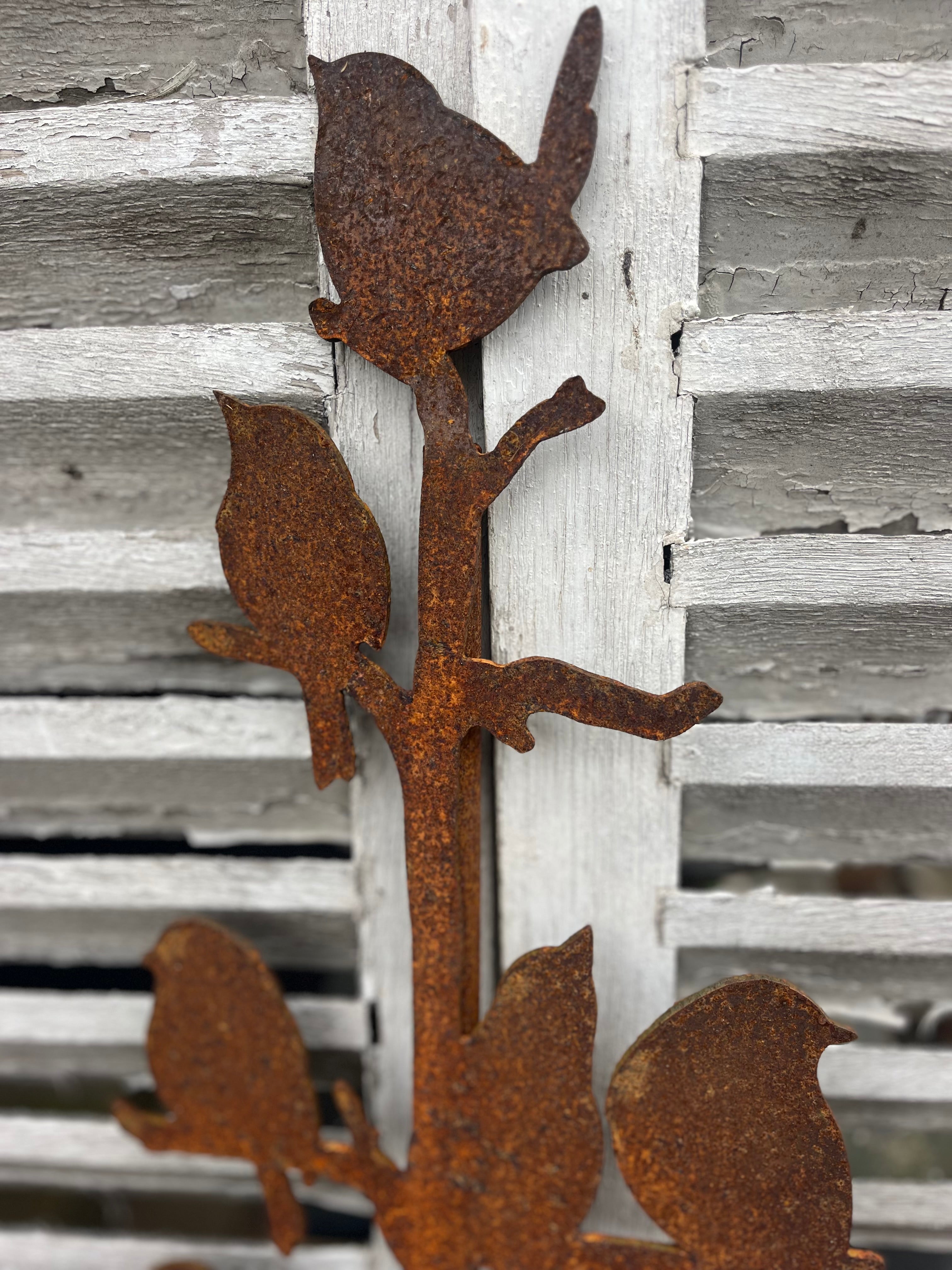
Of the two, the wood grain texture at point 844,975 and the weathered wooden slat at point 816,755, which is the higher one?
the weathered wooden slat at point 816,755

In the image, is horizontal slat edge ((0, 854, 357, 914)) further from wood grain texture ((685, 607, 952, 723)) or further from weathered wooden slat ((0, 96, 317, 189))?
weathered wooden slat ((0, 96, 317, 189))

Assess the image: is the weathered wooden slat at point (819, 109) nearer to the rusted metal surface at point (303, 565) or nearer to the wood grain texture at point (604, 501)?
the wood grain texture at point (604, 501)

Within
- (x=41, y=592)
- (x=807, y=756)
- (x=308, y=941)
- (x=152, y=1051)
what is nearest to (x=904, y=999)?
(x=807, y=756)

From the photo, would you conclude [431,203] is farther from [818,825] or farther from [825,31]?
[818,825]

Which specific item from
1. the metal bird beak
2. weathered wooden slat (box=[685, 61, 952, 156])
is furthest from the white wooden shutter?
the metal bird beak

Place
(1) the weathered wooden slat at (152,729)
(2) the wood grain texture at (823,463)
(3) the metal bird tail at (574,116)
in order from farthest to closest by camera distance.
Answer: (1) the weathered wooden slat at (152,729) < (2) the wood grain texture at (823,463) < (3) the metal bird tail at (574,116)

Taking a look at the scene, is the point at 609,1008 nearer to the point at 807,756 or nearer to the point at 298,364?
the point at 807,756

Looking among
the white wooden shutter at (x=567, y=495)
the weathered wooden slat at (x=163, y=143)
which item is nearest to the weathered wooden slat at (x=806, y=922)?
the white wooden shutter at (x=567, y=495)
